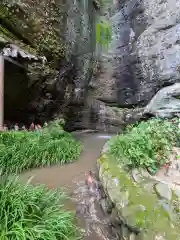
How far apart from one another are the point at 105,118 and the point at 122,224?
24.9 ft

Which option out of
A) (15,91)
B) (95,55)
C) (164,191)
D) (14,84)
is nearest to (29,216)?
(164,191)

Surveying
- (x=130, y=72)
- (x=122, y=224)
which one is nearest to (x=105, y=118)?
(x=130, y=72)

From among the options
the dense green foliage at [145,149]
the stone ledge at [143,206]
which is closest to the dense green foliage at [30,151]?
the dense green foliage at [145,149]

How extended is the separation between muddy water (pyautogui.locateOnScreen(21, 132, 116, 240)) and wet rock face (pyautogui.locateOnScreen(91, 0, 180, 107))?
14.8 ft

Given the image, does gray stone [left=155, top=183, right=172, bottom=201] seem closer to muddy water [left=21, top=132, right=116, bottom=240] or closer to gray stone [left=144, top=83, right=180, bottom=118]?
muddy water [left=21, top=132, right=116, bottom=240]

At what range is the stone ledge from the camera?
208 centimetres

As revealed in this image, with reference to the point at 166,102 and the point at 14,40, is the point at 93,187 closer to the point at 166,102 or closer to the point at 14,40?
the point at 166,102

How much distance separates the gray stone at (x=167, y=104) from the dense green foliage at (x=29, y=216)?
4695mm

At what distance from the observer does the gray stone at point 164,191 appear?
2523 mm

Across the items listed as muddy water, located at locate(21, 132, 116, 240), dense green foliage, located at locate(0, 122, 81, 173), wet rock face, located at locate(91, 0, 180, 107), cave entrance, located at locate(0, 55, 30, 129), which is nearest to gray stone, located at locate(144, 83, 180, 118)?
wet rock face, located at locate(91, 0, 180, 107)

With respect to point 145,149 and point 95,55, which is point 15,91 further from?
point 145,149

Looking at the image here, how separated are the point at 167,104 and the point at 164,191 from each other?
410 cm

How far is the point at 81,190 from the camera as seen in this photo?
3.68m

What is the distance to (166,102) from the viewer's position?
625 cm
